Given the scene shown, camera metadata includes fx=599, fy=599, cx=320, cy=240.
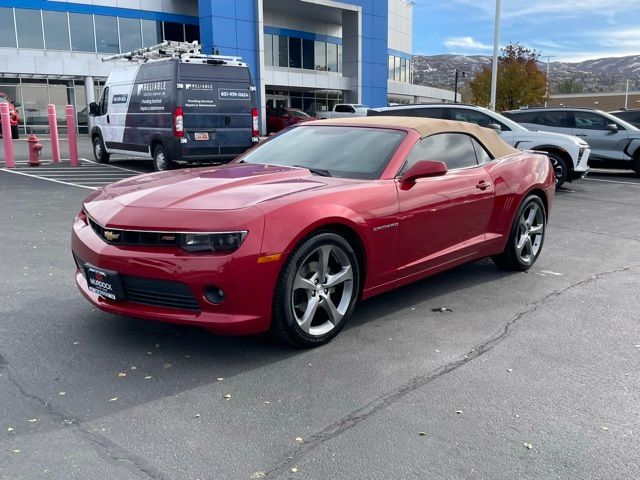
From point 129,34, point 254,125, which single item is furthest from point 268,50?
point 254,125

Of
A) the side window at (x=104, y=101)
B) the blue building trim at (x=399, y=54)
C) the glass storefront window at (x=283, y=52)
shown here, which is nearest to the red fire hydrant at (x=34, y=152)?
the side window at (x=104, y=101)

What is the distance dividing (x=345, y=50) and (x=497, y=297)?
38.0 meters

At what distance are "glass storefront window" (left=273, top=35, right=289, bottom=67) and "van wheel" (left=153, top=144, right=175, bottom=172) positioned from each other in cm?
3048

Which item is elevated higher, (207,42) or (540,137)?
(207,42)

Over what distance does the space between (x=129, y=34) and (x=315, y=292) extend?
3561 centimetres

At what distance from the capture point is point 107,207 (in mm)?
3920

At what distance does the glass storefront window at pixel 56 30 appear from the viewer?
32.5 metres

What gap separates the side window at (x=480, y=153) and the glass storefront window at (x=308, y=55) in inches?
1563

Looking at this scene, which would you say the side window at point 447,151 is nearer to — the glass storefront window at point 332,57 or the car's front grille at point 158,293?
the car's front grille at point 158,293

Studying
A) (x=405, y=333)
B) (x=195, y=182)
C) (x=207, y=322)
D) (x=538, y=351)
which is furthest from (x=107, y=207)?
(x=538, y=351)

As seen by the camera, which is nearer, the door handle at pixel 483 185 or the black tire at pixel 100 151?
the door handle at pixel 483 185

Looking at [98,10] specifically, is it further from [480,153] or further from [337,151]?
[337,151]

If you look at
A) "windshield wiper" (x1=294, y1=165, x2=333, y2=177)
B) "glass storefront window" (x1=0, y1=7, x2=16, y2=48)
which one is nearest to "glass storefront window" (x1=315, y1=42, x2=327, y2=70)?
"glass storefront window" (x1=0, y1=7, x2=16, y2=48)

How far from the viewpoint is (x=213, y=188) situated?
13.1ft
